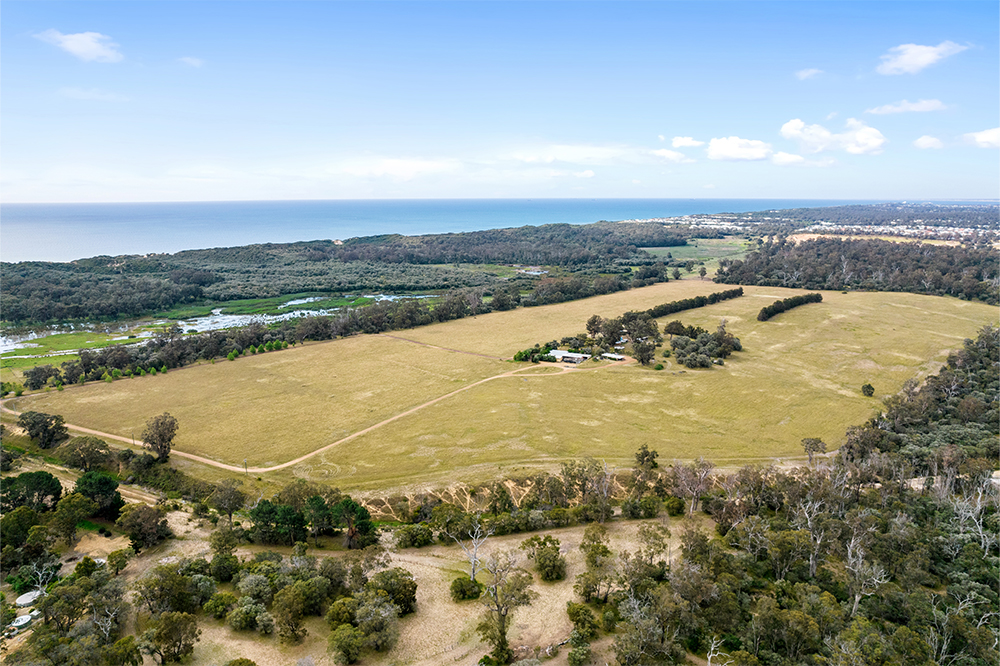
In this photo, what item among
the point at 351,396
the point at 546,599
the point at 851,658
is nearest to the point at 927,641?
the point at 851,658

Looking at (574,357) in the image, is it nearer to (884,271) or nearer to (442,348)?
(442,348)

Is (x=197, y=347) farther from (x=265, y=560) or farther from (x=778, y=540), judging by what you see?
(x=778, y=540)

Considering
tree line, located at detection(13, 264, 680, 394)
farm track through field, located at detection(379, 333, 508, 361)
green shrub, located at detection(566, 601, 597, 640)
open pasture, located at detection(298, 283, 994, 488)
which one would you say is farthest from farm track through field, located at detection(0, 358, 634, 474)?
green shrub, located at detection(566, 601, 597, 640)

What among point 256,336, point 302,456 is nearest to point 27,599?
point 302,456

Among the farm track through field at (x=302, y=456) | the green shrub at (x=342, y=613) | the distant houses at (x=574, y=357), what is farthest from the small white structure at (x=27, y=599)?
the distant houses at (x=574, y=357)

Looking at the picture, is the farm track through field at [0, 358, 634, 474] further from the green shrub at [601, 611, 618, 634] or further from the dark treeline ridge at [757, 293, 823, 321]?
the dark treeline ridge at [757, 293, 823, 321]
